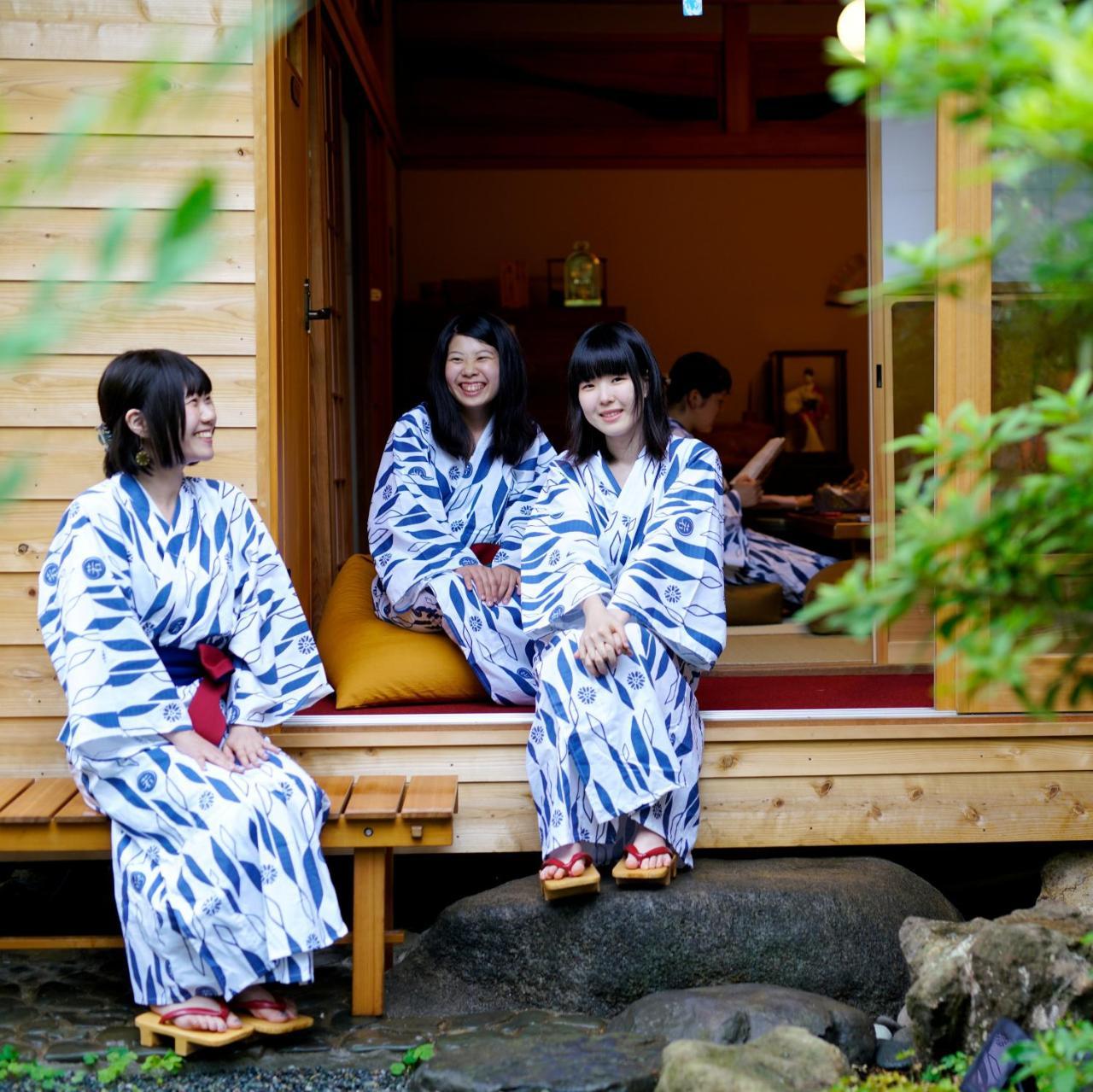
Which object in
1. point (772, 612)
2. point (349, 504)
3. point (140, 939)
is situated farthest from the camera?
point (349, 504)

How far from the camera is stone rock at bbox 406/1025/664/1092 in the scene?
8.54 ft

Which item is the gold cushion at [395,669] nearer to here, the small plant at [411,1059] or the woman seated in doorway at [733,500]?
the small plant at [411,1059]

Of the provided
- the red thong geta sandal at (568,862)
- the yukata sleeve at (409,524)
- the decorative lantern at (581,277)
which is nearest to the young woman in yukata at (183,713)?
the red thong geta sandal at (568,862)

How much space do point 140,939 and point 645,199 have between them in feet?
21.7

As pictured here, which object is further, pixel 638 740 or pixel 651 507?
pixel 651 507

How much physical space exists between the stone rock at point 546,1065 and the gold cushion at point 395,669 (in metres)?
1.05

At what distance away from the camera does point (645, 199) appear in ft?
28.4

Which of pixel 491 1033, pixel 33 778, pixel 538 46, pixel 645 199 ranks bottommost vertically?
pixel 491 1033

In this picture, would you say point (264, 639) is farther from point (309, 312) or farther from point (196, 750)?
point (309, 312)

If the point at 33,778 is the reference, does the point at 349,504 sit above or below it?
above

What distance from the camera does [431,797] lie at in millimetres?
3197

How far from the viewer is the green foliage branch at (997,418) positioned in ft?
4.10

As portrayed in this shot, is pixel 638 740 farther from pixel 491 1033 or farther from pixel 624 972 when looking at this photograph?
pixel 491 1033

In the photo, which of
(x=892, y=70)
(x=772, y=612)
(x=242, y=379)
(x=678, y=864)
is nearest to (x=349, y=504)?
(x=772, y=612)
